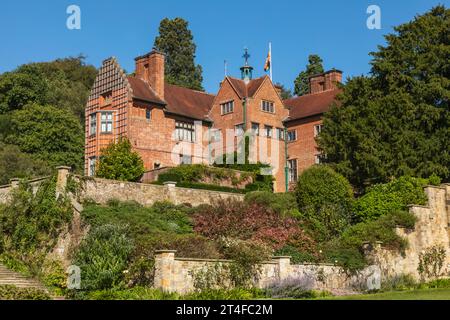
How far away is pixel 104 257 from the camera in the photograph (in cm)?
2417

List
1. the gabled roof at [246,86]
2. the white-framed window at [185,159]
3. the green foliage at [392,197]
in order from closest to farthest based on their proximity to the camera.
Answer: the green foliage at [392,197], the white-framed window at [185,159], the gabled roof at [246,86]

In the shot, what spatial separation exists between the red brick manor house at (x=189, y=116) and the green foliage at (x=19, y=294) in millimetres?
21076

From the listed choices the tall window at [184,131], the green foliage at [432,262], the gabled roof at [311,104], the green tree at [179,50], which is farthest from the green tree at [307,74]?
the green foliage at [432,262]

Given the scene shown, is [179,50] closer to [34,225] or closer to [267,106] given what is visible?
[267,106]

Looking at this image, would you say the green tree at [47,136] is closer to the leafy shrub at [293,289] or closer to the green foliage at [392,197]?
the green foliage at [392,197]

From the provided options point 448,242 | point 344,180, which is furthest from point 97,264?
point 448,242

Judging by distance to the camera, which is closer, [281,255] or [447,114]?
[281,255]

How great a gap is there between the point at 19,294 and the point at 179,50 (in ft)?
177

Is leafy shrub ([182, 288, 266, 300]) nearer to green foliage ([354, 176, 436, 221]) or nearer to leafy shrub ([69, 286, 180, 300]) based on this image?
leafy shrub ([69, 286, 180, 300])

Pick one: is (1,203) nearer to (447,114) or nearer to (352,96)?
(352,96)

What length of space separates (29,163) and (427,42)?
27499mm

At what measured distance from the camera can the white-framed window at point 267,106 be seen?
46.7 meters

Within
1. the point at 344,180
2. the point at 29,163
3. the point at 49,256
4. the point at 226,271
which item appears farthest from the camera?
the point at 29,163

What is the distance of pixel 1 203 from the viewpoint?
31.4 metres
